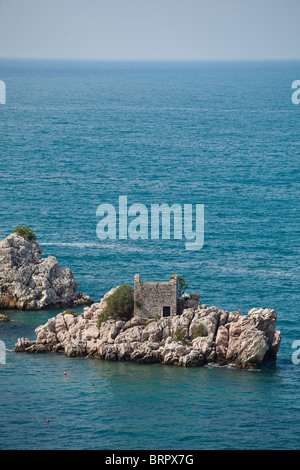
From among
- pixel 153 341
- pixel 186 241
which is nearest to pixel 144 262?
pixel 186 241

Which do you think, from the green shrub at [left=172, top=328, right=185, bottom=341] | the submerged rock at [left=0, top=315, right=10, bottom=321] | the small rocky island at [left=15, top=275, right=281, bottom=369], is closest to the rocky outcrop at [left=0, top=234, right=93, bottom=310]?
the submerged rock at [left=0, top=315, right=10, bottom=321]

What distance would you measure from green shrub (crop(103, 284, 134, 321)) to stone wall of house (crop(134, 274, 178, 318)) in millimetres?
893

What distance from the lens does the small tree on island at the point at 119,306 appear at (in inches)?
3989

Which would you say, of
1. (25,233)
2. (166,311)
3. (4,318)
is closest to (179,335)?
(166,311)

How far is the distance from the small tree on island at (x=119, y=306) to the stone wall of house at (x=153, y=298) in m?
0.90

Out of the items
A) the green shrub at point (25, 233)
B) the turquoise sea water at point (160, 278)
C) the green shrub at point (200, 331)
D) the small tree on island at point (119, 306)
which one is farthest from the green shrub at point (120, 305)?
the green shrub at point (25, 233)

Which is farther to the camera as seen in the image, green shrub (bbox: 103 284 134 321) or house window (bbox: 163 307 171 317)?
house window (bbox: 163 307 171 317)

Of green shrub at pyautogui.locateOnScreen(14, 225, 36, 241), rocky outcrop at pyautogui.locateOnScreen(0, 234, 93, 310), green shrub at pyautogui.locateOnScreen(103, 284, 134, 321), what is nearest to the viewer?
green shrub at pyautogui.locateOnScreen(103, 284, 134, 321)

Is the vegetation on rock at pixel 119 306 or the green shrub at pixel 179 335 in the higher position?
the vegetation on rock at pixel 119 306

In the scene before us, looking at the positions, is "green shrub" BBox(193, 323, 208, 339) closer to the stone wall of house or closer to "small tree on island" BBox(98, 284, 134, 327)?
the stone wall of house

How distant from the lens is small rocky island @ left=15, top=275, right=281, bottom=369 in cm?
9688

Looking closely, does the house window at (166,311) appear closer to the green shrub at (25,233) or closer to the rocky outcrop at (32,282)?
the rocky outcrop at (32,282)

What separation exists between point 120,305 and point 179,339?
25.8 feet

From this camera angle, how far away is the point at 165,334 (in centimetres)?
9875
